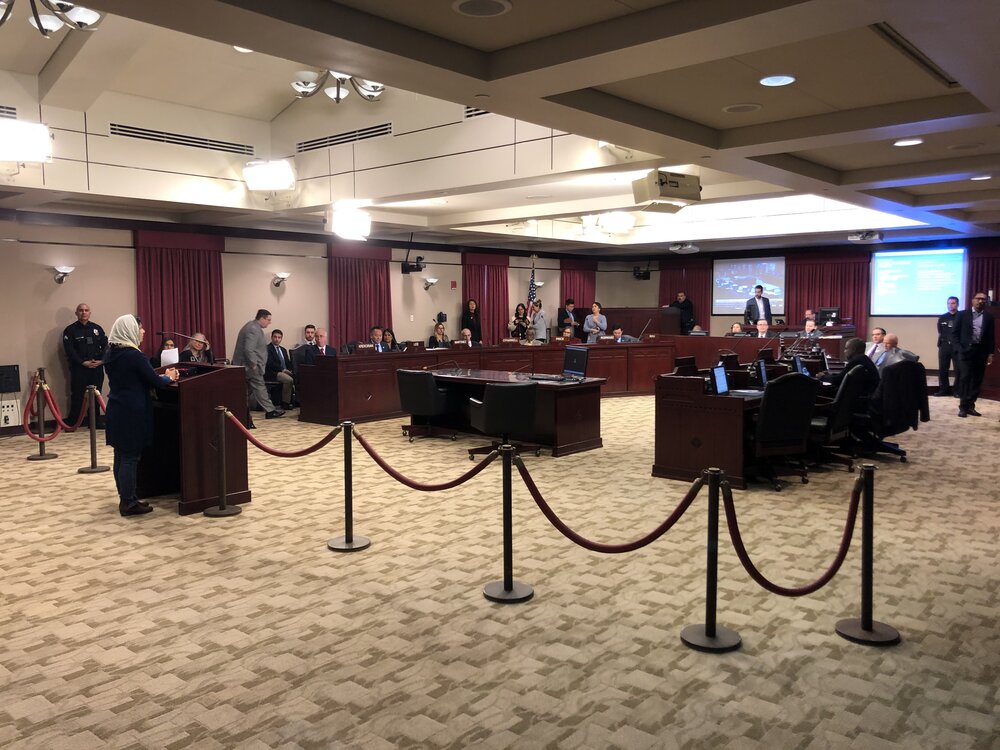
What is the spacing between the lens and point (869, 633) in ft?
11.8

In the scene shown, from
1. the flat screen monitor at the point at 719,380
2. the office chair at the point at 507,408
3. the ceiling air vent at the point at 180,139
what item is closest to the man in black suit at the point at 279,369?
the ceiling air vent at the point at 180,139

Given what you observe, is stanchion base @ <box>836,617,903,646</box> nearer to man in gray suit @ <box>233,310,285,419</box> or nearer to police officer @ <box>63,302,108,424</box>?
man in gray suit @ <box>233,310,285,419</box>

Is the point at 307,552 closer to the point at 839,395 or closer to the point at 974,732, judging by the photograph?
the point at 974,732

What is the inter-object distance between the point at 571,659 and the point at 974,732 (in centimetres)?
152

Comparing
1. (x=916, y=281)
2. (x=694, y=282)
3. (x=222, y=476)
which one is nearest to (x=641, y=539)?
(x=222, y=476)

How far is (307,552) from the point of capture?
489 cm

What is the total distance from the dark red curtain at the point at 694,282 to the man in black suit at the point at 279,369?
10.3 m

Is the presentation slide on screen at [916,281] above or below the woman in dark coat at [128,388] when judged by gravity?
above

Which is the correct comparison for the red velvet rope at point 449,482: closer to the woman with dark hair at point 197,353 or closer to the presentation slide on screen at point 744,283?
the woman with dark hair at point 197,353

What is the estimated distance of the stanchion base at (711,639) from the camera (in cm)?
344

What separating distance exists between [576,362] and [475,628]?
5024 millimetres

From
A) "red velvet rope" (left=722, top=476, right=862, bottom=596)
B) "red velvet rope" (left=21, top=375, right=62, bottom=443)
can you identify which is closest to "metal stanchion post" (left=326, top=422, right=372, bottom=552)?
"red velvet rope" (left=722, top=476, right=862, bottom=596)

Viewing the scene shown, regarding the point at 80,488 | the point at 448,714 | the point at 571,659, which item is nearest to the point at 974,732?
the point at 571,659

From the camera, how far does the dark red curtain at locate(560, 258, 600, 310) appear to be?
1870 cm
